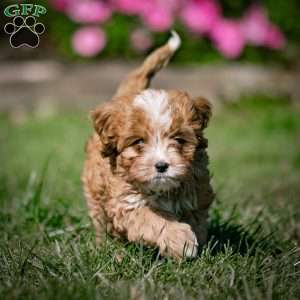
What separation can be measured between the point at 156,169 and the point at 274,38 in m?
9.45

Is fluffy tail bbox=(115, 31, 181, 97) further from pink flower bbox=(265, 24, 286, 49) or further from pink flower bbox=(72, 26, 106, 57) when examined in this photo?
pink flower bbox=(72, 26, 106, 57)

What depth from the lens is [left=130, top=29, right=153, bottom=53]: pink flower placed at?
1375 centimetres

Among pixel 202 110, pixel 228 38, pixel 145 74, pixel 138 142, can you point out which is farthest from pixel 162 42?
pixel 138 142

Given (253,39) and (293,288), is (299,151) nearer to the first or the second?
(253,39)

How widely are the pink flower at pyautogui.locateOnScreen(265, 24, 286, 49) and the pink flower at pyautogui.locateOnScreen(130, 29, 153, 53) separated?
1933 millimetres

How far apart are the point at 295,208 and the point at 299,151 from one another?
3.16 metres

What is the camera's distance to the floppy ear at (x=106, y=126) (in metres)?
4.80

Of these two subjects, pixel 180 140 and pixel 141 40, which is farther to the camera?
pixel 141 40

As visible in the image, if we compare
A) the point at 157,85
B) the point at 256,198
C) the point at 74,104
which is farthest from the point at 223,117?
the point at 256,198

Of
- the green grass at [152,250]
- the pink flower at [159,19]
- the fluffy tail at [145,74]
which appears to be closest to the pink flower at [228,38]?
the pink flower at [159,19]

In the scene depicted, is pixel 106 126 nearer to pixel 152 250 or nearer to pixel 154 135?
pixel 154 135

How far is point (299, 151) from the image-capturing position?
9414 mm

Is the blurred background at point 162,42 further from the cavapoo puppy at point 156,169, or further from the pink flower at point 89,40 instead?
the cavapoo puppy at point 156,169

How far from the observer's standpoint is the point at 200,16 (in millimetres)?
13422
